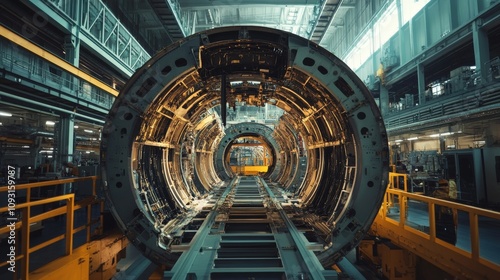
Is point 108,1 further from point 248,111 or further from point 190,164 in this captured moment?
point 248,111

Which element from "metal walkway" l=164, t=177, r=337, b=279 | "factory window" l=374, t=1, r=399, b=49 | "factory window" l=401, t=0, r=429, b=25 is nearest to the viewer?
"metal walkway" l=164, t=177, r=337, b=279

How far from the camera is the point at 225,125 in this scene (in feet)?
18.5

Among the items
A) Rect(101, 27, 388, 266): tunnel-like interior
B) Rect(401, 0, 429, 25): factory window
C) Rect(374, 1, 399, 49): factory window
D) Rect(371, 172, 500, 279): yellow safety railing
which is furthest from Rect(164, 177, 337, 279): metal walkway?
Rect(374, 1, 399, 49): factory window

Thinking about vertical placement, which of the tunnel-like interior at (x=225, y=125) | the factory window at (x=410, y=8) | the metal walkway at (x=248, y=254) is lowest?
the metal walkway at (x=248, y=254)

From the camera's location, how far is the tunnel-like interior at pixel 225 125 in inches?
158

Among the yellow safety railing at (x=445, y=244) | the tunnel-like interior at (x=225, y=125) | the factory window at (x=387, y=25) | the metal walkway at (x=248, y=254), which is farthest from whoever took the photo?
the factory window at (x=387, y=25)

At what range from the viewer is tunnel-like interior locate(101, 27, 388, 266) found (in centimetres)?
401

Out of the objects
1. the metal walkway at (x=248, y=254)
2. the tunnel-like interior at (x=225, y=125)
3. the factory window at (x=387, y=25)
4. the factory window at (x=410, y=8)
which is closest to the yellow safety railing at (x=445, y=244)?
the tunnel-like interior at (x=225, y=125)

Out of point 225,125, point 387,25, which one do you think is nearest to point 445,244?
point 225,125

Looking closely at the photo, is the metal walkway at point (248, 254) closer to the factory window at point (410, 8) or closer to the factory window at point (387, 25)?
the factory window at point (410, 8)

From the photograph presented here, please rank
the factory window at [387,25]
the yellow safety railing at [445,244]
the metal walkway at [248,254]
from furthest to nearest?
the factory window at [387,25] < the metal walkway at [248,254] < the yellow safety railing at [445,244]

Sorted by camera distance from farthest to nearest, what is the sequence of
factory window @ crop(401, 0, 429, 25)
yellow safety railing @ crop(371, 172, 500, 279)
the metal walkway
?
factory window @ crop(401, 0, 429, 25) < the metal walkway < yellow safety railing @ crop(371, 172, 500, 279)

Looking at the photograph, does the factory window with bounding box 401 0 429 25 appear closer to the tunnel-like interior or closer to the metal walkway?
the tunnel-like interior

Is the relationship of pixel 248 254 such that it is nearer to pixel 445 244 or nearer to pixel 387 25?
pixel 445 244
